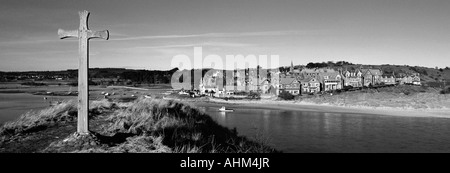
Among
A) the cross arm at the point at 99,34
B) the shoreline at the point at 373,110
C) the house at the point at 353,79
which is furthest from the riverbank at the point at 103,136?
the house at the point at 353,79

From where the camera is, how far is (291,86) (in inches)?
3164

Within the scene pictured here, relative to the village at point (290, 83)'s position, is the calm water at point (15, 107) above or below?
below

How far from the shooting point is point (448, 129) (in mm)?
31094

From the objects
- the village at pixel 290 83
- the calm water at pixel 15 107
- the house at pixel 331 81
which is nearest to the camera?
the calm water at pixel 15 107

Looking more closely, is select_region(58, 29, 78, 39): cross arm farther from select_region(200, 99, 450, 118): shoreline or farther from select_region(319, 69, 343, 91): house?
select_region(319, 69, 343, 91): house

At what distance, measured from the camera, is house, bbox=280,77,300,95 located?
3135 inches

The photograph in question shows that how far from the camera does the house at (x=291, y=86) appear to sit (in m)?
79.6

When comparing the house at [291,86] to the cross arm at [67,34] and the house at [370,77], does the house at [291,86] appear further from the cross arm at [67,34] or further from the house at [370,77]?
the cross arm at [67,34]

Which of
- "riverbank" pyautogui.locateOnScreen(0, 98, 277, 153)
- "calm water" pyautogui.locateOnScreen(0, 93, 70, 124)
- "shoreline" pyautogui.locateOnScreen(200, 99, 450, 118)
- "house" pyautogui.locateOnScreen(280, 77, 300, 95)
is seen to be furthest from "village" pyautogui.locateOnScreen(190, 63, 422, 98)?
"riverbank" pyautogui.locateOnScreen(0, 98, 277, 153)

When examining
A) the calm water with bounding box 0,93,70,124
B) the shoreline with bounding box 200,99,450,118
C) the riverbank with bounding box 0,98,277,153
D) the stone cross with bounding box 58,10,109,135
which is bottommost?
the shoreline with bounding box 200,99,450,118

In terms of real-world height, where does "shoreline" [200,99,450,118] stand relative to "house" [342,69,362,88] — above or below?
below

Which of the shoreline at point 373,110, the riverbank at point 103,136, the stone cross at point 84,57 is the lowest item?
the shoreline at point 373,110

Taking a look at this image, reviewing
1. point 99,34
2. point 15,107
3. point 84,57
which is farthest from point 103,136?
point 15,107

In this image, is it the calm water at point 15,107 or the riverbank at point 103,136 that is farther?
the calm water at point 15,107
